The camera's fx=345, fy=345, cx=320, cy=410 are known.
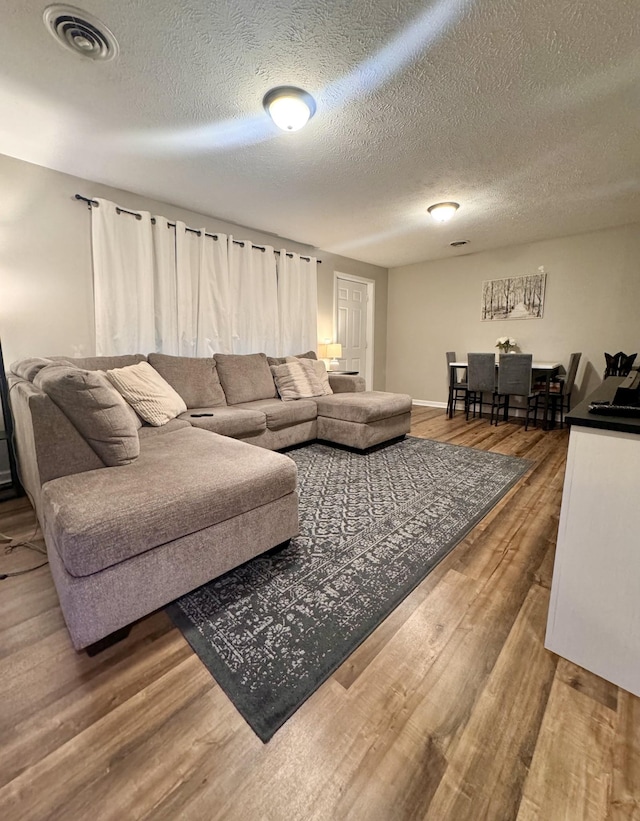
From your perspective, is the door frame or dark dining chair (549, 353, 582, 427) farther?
the door frame

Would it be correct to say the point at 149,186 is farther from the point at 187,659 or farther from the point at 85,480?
the point at 187,659

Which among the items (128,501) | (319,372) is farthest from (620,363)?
(128,501)

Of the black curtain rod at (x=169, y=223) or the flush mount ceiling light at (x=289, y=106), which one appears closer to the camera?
the flush mount ceiling light at (x=289, y=106)

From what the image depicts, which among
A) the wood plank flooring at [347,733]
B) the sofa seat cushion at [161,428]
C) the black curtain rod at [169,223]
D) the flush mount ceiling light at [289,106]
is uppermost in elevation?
the flush mount ceiling light at [289,106]

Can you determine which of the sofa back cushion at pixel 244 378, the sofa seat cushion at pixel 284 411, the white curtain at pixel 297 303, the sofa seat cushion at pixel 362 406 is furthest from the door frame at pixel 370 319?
the sofa seat cushion at pixel 284 411

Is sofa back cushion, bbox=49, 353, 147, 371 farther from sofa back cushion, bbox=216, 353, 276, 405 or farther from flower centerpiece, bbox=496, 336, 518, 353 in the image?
flower centerpiece, bbox=496, 336, 518, 353

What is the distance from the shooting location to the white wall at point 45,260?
252 centimetres

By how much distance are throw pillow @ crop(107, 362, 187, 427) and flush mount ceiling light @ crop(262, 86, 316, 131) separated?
1824 millimetres

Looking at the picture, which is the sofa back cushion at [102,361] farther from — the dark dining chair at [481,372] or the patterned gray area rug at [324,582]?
the dark dining chair at [481,372]

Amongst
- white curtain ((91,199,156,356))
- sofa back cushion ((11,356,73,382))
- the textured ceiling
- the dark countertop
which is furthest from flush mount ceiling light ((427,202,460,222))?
sofa back cushion ((11,356,73,382))

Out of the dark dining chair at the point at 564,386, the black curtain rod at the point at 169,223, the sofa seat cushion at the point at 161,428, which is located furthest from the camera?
the dark dining chair at the point at 564,386

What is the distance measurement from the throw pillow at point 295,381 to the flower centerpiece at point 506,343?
9.10 feet

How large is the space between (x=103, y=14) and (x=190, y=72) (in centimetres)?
38

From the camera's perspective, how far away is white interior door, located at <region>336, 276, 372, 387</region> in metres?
5.37
